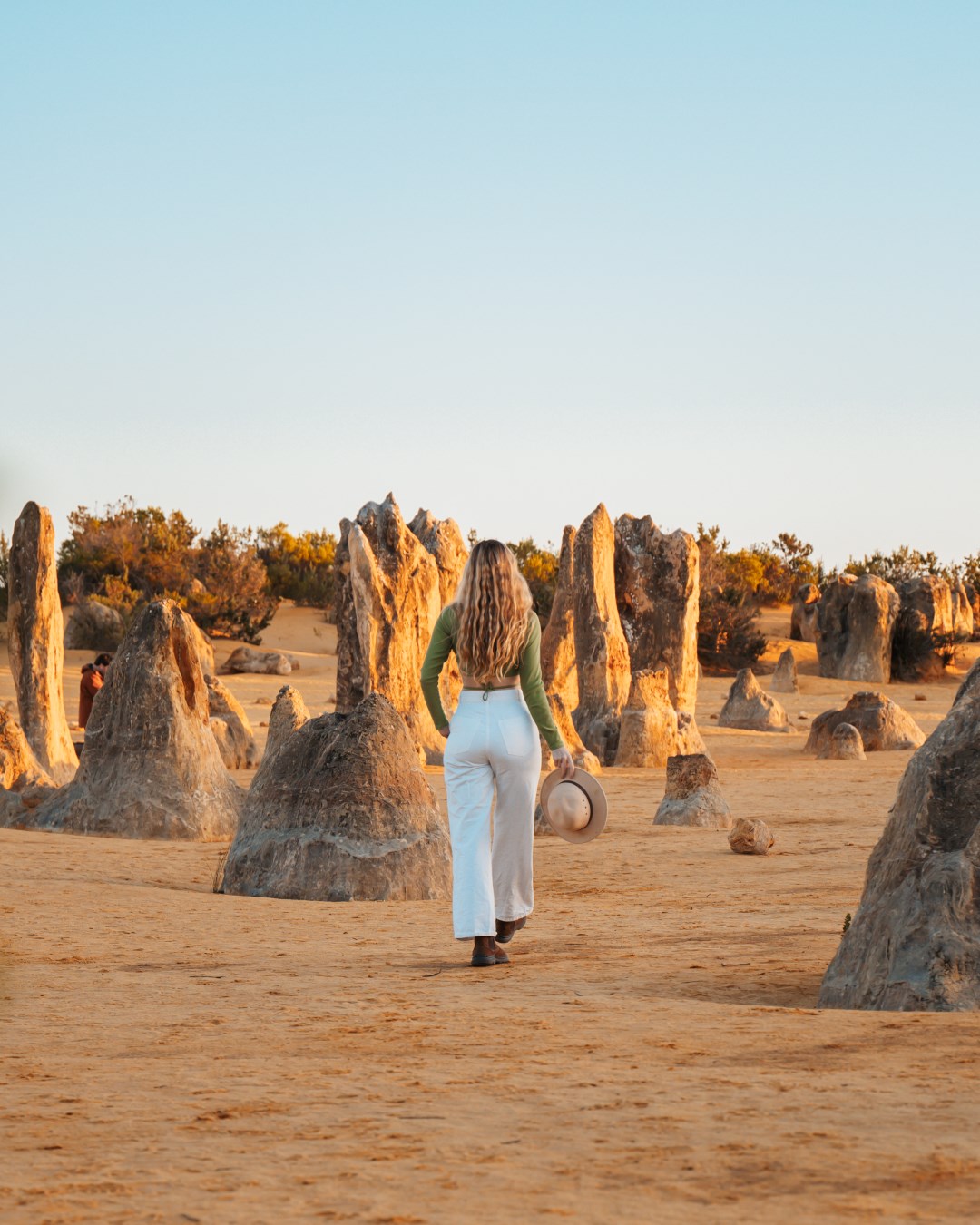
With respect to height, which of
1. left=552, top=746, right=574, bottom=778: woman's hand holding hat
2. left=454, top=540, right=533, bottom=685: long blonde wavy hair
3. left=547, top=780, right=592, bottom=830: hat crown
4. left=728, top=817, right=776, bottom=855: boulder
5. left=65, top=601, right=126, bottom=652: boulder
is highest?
left=65, top=601, right=126, bottom=652: boulder

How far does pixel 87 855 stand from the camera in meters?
9.47

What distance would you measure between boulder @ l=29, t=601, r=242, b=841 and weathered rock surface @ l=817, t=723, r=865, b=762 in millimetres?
9198

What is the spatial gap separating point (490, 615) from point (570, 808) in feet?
2.83

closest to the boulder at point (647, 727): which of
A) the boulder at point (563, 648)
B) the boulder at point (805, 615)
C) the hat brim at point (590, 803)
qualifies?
the boulder at point (563, 648)

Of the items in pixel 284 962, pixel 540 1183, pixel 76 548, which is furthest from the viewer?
pixel 76 548

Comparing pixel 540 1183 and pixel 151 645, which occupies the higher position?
pixel 151 645

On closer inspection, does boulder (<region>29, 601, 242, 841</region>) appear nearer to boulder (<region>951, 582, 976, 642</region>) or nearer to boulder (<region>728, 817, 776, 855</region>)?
boulder (<region>728, 817, 776, 855</region>)

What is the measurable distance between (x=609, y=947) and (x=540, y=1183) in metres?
3.38

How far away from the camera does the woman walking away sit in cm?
580

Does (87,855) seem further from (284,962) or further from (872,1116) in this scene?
(872,1116)

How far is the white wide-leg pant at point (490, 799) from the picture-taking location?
5.79 metres

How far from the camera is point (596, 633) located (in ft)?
68.3

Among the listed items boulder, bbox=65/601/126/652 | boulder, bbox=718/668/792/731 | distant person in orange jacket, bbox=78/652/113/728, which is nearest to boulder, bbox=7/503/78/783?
distant person in orange jacket, bbox=78/652/113/728

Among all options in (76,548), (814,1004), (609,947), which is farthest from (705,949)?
(76,548)
